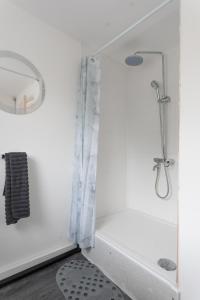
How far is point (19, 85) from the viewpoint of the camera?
1595 mm

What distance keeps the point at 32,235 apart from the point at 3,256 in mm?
261

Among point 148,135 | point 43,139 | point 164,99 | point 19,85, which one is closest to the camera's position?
point 19,85

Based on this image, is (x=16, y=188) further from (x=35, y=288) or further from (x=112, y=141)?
(x=112, y=141)

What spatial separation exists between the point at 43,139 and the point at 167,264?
145cm

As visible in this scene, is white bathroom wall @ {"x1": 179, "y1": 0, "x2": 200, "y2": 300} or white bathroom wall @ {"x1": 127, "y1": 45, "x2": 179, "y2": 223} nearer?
white bathroom wall @ {"x1": 179, "y1": 0, "x2": 200, "y2": 300}

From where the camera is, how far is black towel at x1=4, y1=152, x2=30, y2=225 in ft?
4.83

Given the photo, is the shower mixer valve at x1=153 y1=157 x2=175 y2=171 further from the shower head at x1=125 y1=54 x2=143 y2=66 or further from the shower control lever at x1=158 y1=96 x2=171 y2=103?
the shower head at x1=125 y1=54 x2=143 y2=66

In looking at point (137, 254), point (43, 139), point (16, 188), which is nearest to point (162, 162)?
point (137, 254)

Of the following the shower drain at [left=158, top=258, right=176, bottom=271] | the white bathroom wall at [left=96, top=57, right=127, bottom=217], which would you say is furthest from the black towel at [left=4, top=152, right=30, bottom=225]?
the shower drain at [left=158, top=258, right=176, bottom=271]

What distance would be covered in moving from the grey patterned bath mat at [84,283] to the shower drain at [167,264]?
37 cm

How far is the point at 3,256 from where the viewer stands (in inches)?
60.5

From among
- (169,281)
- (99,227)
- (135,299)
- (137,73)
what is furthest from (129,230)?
(137,73)

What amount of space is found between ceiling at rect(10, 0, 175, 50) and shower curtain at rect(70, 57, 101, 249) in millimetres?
286

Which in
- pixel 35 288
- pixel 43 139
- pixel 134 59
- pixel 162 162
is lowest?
pixel 35 288
